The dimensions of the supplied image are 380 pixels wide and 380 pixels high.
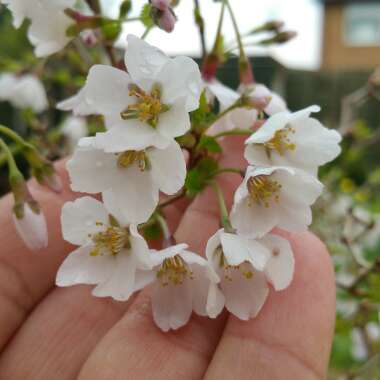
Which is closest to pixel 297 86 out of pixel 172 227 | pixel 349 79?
pixel 349 79

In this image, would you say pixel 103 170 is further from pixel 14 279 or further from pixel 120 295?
pixel 14 279

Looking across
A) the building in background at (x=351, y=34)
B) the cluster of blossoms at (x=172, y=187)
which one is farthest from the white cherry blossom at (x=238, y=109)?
the building in background at (x=351, y=34)

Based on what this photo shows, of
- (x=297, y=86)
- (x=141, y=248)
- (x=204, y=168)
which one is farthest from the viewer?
(x=297, y=86)

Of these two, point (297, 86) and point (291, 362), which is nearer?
point (291, 362)

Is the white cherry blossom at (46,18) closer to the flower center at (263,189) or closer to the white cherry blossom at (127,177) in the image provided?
the white cherry blossom at (127,177)

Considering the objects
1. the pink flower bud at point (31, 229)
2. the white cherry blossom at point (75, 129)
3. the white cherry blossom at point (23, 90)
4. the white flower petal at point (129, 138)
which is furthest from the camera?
the white cherry blossom at point (75, 129)

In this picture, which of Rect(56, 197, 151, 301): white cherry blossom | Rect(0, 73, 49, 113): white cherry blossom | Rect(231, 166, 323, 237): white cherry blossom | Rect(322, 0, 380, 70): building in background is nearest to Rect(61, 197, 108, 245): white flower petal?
Rect(56, 197, 151, 301): white cherry blossom
